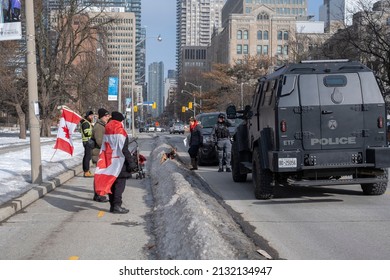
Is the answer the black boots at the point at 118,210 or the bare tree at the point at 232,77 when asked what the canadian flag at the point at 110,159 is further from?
the bare tree at the point at 232,77

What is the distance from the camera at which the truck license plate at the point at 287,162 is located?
368 inches

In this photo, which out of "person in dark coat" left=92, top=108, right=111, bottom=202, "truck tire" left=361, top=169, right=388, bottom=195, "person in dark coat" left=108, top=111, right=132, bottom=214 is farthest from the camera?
"person in dark coat" left=92, top=108, right=111, bottom=202

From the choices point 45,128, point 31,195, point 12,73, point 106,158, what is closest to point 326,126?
point 106,158

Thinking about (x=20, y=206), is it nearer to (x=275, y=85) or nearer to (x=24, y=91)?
(x=275, y=85)

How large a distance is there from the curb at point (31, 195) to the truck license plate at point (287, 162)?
4.88m

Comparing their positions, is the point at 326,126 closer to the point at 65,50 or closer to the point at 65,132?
the point at 65,132

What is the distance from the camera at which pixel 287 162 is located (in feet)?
30.7

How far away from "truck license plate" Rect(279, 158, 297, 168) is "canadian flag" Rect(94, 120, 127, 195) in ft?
9.24

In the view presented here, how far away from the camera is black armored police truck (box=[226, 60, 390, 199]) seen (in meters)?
9.55

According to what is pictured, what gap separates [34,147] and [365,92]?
757cm

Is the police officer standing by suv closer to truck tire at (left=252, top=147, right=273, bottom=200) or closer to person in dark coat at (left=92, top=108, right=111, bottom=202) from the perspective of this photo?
person in dark coat at (left=92, top=108, right=111, bottom=202)

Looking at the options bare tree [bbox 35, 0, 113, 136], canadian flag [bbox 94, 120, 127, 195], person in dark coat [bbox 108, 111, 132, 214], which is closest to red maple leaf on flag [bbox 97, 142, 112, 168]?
canadian flag [bbox 94, 120, 127, 195]

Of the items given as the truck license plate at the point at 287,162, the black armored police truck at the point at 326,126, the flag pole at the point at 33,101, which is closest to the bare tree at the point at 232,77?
the flag pole at the point at 33,101

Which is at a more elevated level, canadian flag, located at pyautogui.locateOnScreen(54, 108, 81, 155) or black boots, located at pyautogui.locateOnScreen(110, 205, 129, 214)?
canadian flag, located at pyautogui.locateOnScreen(54, 108, 81, 155)
